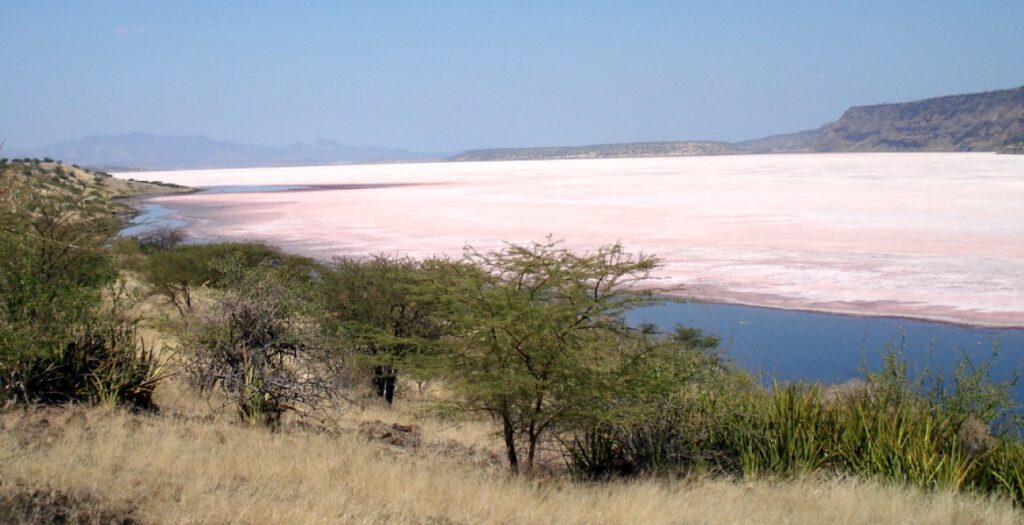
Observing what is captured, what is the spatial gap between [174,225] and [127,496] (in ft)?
131

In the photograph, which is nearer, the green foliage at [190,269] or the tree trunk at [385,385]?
the tree trunk at [385,385]

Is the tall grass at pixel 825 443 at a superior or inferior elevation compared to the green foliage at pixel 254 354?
inferior

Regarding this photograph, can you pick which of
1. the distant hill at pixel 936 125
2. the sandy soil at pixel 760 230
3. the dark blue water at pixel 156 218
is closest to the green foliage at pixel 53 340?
the sandy soil at pixel 760 230

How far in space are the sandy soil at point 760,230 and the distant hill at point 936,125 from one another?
309 ft

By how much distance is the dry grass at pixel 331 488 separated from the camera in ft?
18.6

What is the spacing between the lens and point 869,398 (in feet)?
30.2

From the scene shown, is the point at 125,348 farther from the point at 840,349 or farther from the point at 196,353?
the point at 840,349

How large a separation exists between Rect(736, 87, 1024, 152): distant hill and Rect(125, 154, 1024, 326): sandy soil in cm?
9411

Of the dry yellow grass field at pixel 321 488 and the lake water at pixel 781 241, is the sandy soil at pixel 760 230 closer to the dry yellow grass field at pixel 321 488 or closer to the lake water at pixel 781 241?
the lake water at pixel 781 241

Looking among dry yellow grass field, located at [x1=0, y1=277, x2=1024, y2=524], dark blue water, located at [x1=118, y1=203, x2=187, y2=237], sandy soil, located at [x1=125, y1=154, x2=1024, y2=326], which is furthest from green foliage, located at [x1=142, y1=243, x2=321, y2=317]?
dark blue water, located at [x1=118, y1=203, x2=187, y2=237]

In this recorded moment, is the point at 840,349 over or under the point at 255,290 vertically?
under

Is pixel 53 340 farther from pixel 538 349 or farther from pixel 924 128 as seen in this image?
pixel 924 128

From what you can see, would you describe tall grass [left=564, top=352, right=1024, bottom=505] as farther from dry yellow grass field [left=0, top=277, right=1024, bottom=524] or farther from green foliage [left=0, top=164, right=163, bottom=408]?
green foliage [left=0, top=164, right=163, bottom=408]

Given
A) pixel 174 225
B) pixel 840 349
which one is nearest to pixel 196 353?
pixel 840 349
